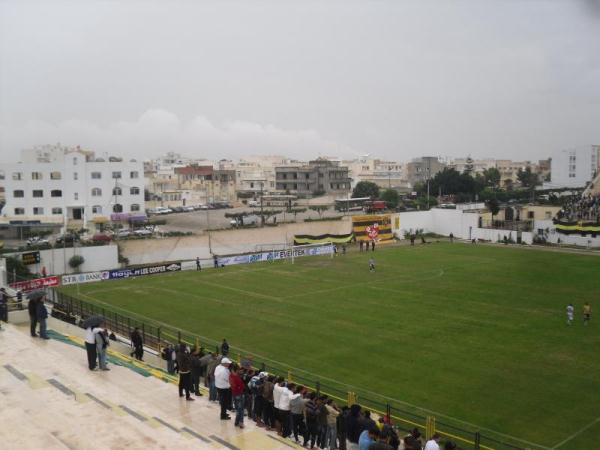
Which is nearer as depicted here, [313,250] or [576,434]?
[576,434]

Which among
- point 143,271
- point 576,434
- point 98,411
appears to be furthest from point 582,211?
point 98,411

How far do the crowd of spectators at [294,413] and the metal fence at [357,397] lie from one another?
71.1 inches

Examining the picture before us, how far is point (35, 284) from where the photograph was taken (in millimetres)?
36125

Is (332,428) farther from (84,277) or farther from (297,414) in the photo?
(84,277)

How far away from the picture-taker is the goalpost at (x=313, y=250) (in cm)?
5219

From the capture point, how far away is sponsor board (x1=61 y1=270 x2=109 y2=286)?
39628 mm

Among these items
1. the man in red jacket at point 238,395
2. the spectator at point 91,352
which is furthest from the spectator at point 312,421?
the spectator at point 91,352

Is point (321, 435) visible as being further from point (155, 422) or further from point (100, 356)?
point (100, 356)

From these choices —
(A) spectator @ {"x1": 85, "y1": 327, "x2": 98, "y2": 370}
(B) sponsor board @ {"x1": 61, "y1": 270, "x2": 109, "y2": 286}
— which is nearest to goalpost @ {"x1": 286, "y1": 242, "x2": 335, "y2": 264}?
(B) sponsor board @ {"x1": 61, "y1": 270, "x2": 109, "y2": 286}

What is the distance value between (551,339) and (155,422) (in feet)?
58.9

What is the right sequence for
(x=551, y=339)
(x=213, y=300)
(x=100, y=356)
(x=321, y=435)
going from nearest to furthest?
(x=321, y=435)
(x=100, y=356)
(x=551, y=339)
(x=213, y=300)

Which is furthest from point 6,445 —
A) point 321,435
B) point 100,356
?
point 321,435

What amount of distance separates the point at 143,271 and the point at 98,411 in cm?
3140

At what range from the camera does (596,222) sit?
5691 cm
